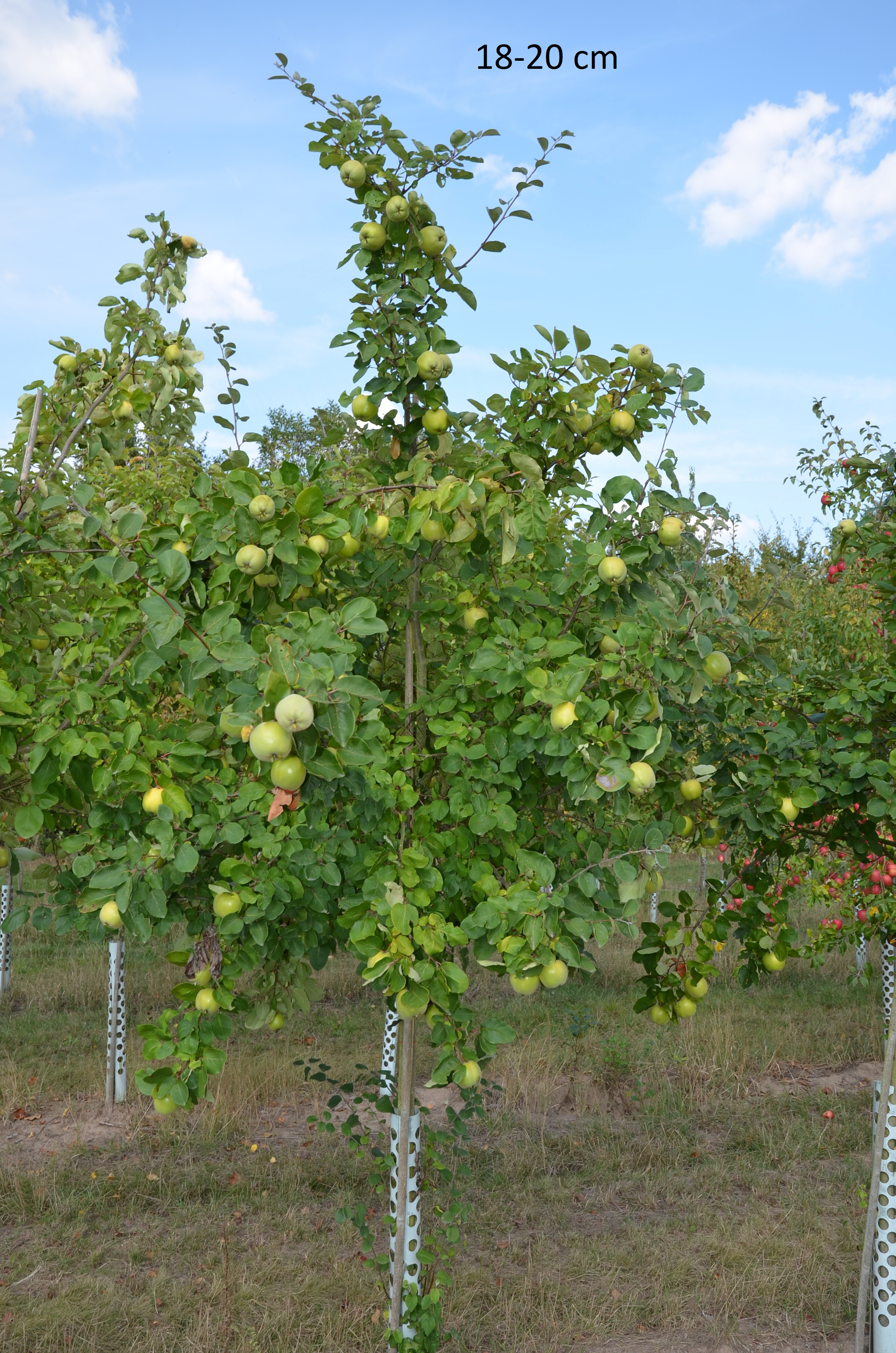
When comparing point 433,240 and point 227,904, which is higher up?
point 433,240

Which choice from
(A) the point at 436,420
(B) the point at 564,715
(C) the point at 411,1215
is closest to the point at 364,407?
(A) the point at 436,420

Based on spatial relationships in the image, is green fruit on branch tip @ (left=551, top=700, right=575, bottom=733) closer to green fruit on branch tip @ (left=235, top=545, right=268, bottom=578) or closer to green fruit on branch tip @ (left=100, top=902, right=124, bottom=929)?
green fruit on branch tip @ (left=235, top=545, right=268, bottom=578)

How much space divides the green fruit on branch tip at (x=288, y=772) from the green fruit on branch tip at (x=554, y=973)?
79 centimetres

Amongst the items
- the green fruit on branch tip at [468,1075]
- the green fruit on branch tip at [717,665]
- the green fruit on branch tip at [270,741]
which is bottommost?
the green fruit on branch tip at [468,1075]

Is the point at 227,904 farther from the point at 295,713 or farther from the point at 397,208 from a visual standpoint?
the point at 397,208

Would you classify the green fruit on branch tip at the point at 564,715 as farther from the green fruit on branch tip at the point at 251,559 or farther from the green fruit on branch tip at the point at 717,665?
the green fruit on branch tip at the point at 251,559

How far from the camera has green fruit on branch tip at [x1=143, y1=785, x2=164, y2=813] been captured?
83.1 inches

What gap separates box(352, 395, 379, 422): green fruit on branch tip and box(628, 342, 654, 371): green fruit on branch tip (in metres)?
0.69

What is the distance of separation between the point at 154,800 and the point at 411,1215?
1734mm

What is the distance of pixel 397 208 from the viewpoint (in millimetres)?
2465

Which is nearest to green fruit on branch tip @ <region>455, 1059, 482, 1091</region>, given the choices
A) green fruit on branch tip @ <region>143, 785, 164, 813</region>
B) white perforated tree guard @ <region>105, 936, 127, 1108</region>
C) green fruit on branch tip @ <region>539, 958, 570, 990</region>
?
green fruit on branch tip @ <region>539, 958, 570, 990</region>

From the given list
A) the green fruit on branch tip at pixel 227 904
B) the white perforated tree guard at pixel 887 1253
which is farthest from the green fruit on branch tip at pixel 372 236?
the white perforated tree guard at pixel 887 1253

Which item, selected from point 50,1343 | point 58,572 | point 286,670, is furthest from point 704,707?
point 50,1343

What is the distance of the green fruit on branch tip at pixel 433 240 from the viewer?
8.21 feet
